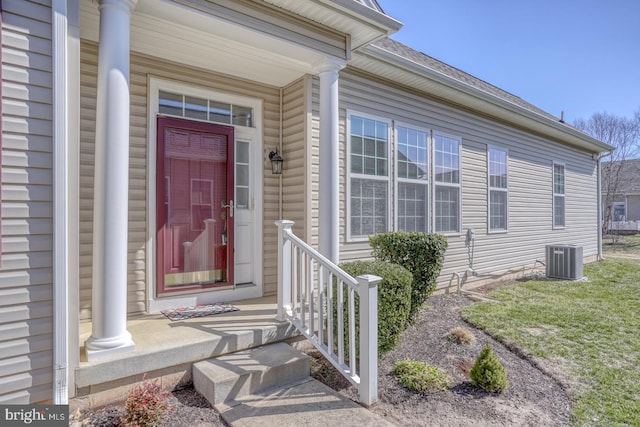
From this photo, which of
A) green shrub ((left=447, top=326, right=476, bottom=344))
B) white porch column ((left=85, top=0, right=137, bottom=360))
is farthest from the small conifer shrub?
green shrub ((left=447, top=326, right=476, bottom=344))

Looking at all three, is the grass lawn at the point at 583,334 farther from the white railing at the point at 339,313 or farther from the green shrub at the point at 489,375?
the white railing at the point at 339,313

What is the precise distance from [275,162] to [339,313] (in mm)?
2305

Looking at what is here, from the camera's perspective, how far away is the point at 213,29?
3035 mm

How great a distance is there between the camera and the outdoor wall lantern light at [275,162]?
4374mm

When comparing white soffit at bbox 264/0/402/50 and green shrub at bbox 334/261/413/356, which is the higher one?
white soffit at bbox 264/0/402/50

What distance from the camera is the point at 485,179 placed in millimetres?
6820

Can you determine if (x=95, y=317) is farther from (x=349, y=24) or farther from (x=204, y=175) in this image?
(x=349, y=24)

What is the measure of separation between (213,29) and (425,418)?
11.3 feet

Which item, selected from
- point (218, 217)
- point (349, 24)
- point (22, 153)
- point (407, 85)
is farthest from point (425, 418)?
point (407, 85)

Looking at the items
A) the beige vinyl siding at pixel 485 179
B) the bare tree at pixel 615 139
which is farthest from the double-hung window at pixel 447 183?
the bare tree at pixel 615 139

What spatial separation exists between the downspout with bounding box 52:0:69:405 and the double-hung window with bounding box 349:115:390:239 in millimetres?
3151

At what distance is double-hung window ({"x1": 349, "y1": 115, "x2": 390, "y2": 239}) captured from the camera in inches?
187

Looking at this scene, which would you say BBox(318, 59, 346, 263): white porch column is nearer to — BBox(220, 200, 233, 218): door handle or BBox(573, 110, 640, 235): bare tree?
BBox(220, 200, 233, 218): door handle

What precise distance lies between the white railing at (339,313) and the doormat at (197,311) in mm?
718
